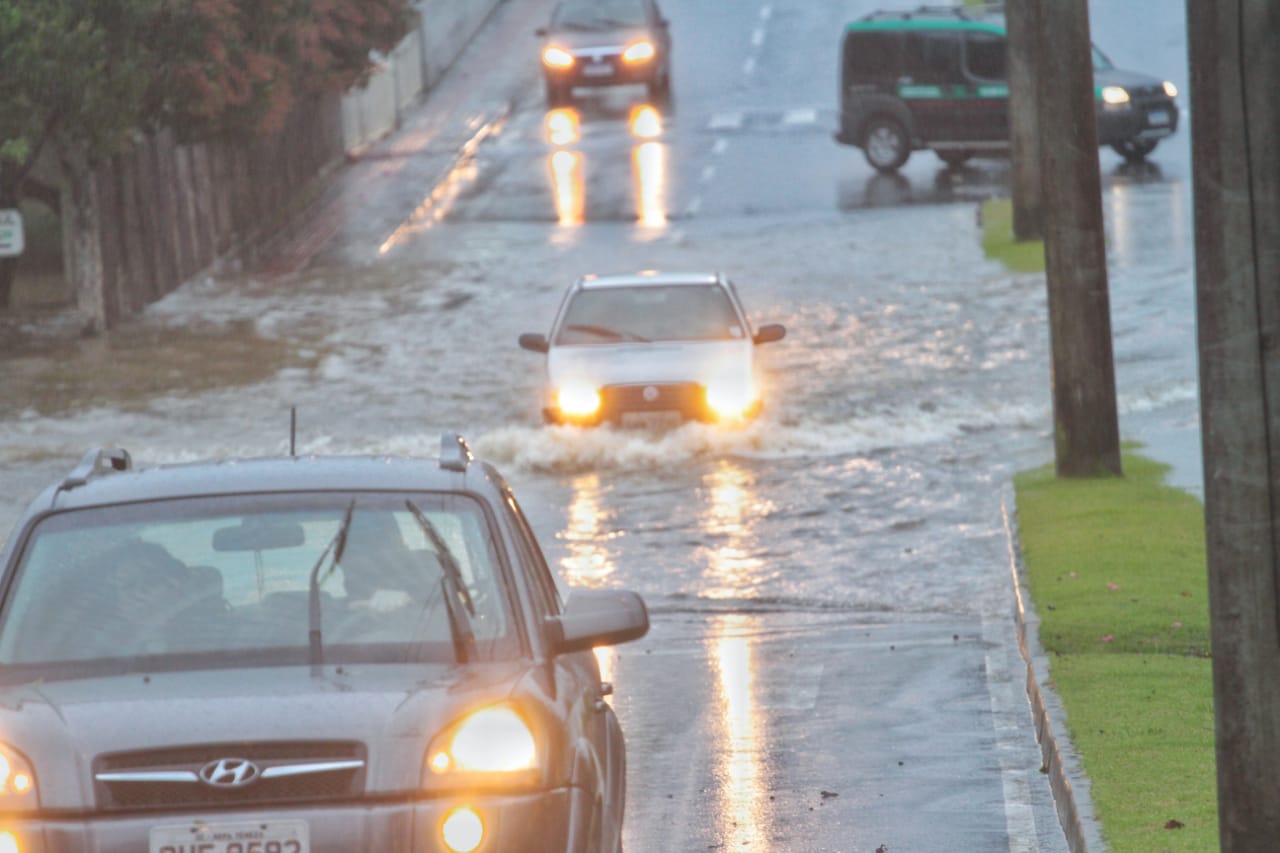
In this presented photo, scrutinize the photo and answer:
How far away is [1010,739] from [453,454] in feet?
14.5

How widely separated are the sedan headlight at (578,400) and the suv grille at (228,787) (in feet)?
47.2

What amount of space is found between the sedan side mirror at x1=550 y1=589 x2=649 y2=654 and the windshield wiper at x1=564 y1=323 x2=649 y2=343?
45.0 ft

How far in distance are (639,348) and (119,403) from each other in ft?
26.4

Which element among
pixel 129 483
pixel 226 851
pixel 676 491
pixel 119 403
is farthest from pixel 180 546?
pixel 119 403

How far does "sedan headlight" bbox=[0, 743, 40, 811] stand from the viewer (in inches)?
222

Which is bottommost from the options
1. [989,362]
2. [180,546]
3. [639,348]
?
[989,362]

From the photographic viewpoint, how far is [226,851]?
5605mm

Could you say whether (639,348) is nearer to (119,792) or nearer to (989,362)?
(989,362)

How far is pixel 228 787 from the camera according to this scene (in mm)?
5633

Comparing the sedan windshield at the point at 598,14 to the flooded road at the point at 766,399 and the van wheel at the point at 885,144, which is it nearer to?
the flooded road at the point at 766,399

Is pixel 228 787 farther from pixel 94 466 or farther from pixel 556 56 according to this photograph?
pixel 556 56

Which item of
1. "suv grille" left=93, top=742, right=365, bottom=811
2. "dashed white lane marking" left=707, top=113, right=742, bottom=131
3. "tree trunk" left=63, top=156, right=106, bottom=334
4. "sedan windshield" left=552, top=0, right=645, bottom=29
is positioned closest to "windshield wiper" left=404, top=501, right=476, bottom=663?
"suv grille" left=93, top=742, right=365, bottom=811

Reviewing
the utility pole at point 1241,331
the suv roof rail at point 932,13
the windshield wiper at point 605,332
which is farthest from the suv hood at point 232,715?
the suv roof rail at point 932,13

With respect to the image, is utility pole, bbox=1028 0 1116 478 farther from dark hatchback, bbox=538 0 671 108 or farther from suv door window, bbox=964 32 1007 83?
dark hatchback, bbox=538 0 671 108
